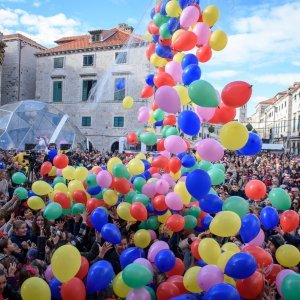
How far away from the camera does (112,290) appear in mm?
3547

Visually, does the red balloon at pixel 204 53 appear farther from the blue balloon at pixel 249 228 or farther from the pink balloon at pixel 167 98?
the blue balloon at pixel 249 228

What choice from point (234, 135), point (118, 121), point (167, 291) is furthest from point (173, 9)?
point (118, 121)

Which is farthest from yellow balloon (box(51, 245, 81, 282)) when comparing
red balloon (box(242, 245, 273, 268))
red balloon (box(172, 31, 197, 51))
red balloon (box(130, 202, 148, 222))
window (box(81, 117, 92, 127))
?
window (box(81, 117, 92, 127))

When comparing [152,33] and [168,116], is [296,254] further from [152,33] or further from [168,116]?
[152,33]

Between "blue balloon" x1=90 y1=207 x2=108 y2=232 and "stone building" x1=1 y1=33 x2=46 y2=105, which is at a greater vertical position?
"stone building" x1=1 y1=33 x2=46 y2=105

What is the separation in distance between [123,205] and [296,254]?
2.39 meters

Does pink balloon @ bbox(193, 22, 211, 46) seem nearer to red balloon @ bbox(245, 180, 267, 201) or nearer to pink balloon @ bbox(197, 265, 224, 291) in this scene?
red balloon @ bbox(245, 180, 267, 201)

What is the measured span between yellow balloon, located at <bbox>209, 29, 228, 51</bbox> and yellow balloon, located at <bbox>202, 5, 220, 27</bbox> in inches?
7.1

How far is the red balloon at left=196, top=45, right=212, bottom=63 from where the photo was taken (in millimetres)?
4949

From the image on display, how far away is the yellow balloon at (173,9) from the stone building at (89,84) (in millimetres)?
21426

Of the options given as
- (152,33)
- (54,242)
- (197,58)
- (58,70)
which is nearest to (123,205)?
(54,242)

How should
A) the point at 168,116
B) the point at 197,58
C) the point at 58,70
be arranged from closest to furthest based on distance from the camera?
the point at 197,58, the point at 168,116, the point at 58,70

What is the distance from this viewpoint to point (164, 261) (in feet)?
11.9

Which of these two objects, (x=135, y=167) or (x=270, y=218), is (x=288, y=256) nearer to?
(x=270, y=218)
